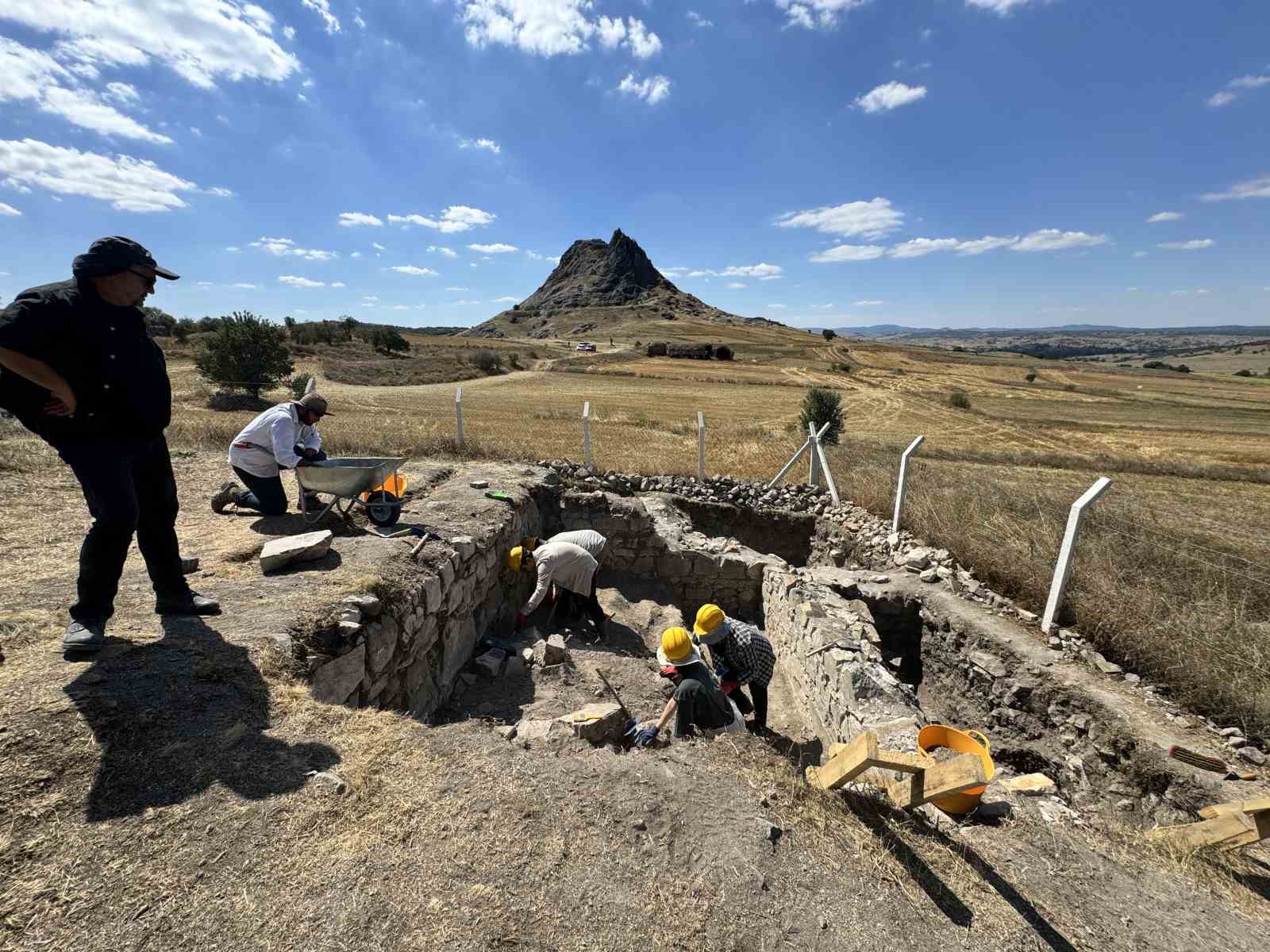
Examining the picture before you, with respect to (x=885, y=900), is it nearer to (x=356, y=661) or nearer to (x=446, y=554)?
(x=356, y=661)

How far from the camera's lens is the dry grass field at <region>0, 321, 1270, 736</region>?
4.74m

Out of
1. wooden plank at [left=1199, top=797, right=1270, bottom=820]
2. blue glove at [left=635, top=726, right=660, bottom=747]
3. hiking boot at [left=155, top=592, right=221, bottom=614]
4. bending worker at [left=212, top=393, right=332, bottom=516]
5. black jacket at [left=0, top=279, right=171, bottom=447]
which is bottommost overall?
blue glove at [left=635, top=726, right=660, bottom=747]

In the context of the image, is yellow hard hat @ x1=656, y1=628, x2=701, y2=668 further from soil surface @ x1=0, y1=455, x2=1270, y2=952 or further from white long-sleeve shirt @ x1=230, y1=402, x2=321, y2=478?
white long-sleeve shirt @ x1=230, y1=402, x2=321, y2=478

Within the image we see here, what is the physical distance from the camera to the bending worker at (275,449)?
17.6 feet

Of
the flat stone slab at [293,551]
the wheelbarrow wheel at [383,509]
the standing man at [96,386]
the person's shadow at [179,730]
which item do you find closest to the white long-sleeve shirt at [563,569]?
the wheelbarrow wheel at [383,509]

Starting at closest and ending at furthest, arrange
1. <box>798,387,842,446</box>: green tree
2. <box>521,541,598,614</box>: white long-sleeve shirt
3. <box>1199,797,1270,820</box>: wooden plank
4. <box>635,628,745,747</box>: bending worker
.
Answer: <box>1199,797,1270,820</box>: wooden plank
<box>635,628,745,747</box>: bending worker
<box>521,541,598,614</box>: white long-sleeve shirt
<box>798,387,842,446</box>: green tree

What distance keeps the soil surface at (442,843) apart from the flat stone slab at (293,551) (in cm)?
97

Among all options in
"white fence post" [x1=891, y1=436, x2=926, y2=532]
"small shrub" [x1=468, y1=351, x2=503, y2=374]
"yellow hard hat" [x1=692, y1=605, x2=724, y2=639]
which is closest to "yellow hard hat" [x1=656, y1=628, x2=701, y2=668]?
"yellow hard hat" [x1=692, y1=605, x2=724, y2=639]

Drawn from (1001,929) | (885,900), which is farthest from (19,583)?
(1001,929)

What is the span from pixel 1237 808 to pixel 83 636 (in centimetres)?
636

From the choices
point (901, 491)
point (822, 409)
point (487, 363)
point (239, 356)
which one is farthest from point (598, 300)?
point (901, 491)

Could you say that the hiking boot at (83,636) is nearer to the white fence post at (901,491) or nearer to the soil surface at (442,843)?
the soil surface at (442,843)

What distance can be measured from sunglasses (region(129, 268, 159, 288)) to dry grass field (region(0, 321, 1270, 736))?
Result: 7.23 metres

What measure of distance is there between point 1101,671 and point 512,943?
525 cm
